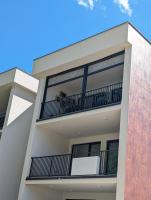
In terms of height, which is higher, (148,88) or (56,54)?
(56,54)

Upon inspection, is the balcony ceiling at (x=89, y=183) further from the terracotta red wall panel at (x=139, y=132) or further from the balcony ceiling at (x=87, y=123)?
the balcony ceiling at (x=87, y=123)

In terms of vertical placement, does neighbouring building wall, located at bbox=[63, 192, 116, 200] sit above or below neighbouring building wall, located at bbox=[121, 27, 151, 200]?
below

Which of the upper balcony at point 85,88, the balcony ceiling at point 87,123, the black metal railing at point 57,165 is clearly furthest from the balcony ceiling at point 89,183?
the upper balcony at point 85,88

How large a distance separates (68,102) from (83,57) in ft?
9.50

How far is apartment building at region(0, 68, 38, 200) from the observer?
16688 millimetres

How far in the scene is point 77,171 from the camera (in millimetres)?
13273

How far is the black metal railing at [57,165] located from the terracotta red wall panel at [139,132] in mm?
1306

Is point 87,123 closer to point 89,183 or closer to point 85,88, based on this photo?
point 85,88

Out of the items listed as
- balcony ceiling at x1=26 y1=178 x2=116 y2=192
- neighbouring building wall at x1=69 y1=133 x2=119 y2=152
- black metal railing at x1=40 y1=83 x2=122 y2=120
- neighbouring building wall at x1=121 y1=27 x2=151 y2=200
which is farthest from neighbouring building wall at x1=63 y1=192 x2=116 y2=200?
black metal railing at x1=40 y1=83 x2=122 y2=120

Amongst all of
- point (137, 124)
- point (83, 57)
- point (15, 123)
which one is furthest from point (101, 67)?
point (15, 123)

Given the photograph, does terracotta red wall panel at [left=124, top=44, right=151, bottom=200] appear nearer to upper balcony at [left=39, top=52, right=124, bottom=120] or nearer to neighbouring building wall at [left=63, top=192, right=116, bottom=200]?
upper balcony at [left=39, top=52, right=124, bottom=120]

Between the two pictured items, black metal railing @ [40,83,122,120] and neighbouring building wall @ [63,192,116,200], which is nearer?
black metal railing @ [40,83,122,120]

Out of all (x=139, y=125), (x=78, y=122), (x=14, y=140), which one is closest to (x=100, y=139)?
(x=78, y=122)

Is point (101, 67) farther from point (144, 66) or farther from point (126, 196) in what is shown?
point (126, 196)
